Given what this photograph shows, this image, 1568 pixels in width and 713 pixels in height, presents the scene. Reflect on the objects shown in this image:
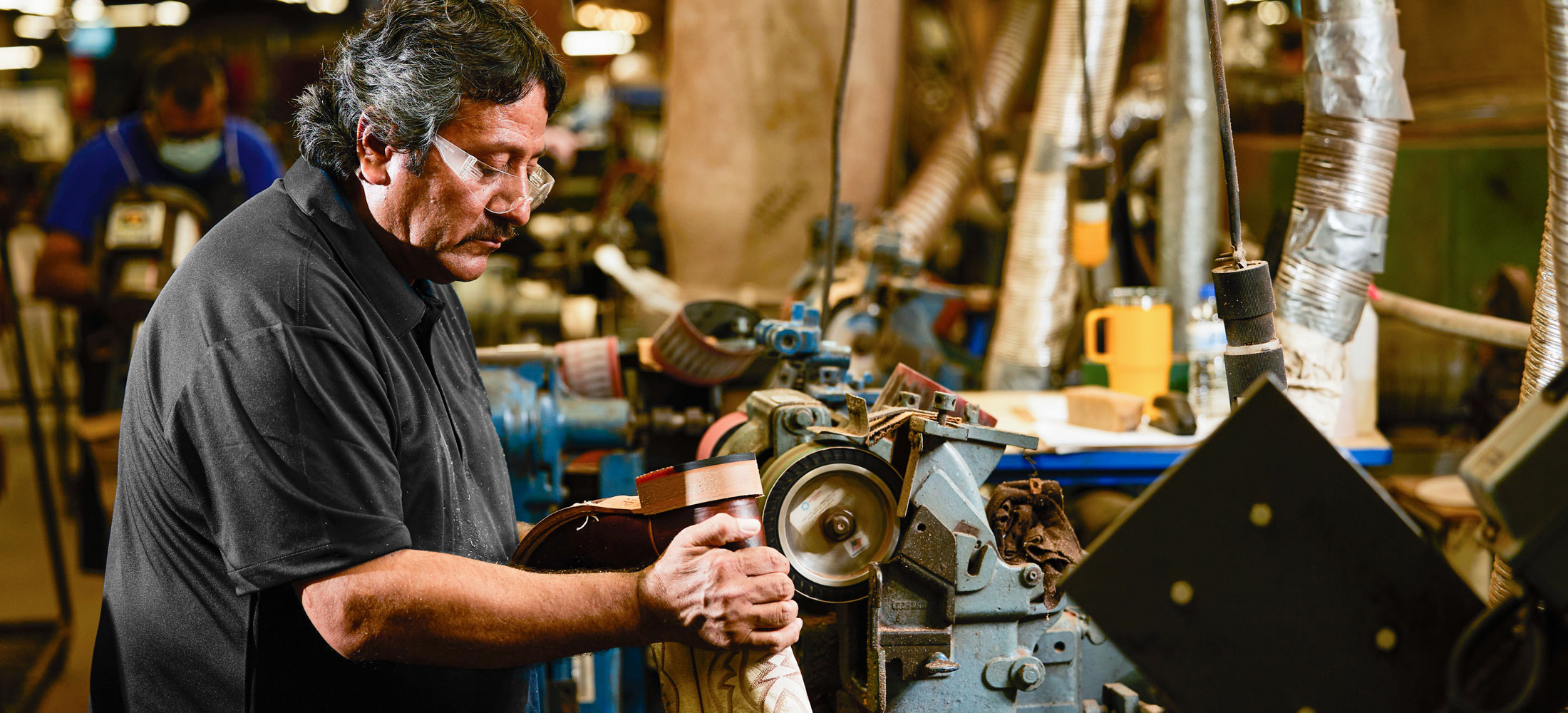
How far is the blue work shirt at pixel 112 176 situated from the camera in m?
3.26

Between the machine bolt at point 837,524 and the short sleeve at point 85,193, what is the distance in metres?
2.86

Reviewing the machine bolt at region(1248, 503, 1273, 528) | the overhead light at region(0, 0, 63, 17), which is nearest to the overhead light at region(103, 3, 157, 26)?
the overhead light at region(0, 0, 63, 17)

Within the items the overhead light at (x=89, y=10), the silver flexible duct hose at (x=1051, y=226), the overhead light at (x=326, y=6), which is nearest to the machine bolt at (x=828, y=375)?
the silver flexible duct hose at (x=1051, y=226)

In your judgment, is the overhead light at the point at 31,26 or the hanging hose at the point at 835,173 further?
the overhead light at the point at 31,26

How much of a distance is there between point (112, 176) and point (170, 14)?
8.33 m

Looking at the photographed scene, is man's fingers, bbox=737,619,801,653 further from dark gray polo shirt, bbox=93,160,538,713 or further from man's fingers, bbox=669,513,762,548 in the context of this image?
dark gray polo shirt, bbox=93,160,538,713

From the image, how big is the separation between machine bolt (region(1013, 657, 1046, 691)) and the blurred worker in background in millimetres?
2766

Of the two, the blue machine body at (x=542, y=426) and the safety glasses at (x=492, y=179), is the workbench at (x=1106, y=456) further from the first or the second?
the safety glasses at (x=492, y=179)

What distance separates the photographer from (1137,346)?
2.47 meters

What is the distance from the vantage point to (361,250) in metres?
1.24

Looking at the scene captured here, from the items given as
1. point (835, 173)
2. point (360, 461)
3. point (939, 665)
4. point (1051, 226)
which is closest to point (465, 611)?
point (360, 461)

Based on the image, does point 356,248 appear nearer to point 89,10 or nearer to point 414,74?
point 414,74

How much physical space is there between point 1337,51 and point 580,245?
3038 millimetres

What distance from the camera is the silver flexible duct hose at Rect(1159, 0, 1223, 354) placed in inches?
113
